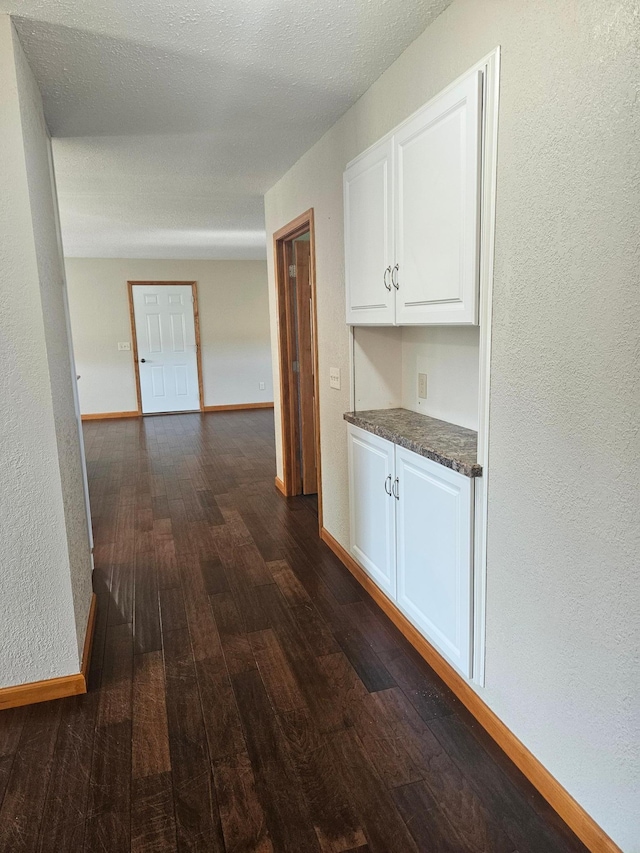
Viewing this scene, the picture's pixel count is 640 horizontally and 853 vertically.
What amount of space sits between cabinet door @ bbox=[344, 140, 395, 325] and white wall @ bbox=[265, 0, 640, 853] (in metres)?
0.51

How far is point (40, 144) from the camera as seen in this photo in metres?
2.35

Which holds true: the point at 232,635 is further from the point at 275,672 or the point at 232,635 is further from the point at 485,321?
the point at 485,321

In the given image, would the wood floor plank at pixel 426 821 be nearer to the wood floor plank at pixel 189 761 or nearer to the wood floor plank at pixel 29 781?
the wood floor plank at pixel 189 761

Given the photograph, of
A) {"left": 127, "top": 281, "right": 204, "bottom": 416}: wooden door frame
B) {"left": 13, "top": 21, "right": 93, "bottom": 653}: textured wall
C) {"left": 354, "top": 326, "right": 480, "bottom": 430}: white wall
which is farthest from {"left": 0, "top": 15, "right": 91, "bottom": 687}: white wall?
{"left": 127, "top": 281, "right": 204, "bottom": 416}: wooden door frame

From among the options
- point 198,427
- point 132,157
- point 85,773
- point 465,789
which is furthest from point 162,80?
point 198,427

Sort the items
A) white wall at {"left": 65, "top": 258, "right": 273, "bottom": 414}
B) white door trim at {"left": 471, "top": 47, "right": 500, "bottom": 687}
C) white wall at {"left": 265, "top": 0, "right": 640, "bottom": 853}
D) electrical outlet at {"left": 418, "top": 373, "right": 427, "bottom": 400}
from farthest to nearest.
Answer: white wall at {"left": 65, "top": 258, "right": 273, "bottom": 414} → electrical outlet at {"left": 418, "top": 373, "right": 427, "bottom": 400} → white door trim at {"left": 471, "top": 47, "right": 500, "bottom": 687} → white wall at {"left": 265, "top": 0, "right": 640, "bottom": 853}

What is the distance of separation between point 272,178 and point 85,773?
140 inches

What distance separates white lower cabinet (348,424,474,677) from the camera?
1.91 meters

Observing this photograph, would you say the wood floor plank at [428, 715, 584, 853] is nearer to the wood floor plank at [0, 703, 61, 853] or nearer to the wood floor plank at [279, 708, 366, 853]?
the wood floor plank at [279, 708, 366, 853]

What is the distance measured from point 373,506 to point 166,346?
656 cm

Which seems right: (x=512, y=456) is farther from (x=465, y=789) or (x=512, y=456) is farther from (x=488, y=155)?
(x=465, y=789)

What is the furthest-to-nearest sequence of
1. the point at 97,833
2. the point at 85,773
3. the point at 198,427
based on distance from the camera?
the point at 198,427 → the point at 85,773 → the point at 97,833

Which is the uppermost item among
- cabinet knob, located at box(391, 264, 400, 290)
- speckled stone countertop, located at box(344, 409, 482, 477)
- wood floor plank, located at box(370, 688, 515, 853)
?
Answer: cabinet knob, located at box(391, 264, 400, 290)

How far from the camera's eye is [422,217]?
6.58 feet
